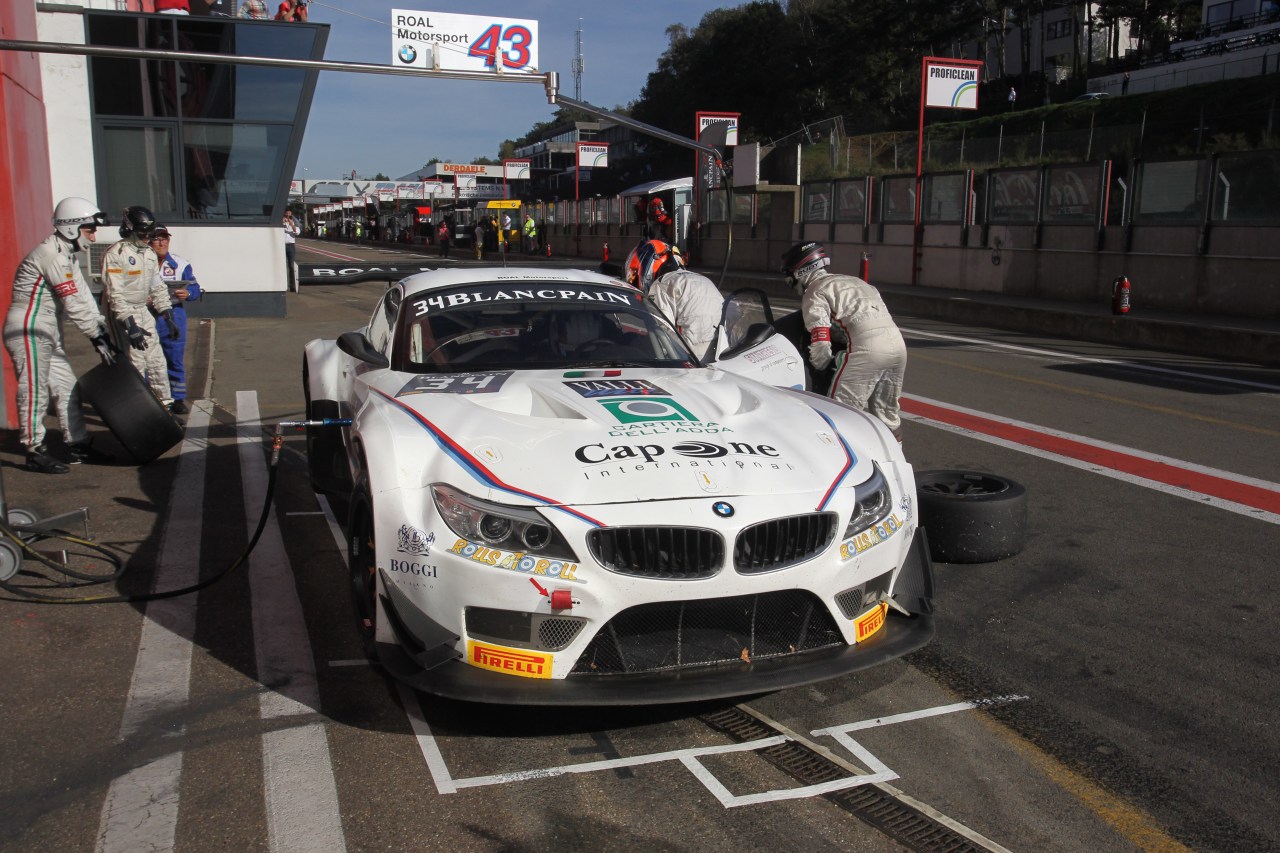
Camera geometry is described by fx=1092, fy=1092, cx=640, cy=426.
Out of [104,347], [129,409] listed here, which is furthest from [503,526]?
[104,347]

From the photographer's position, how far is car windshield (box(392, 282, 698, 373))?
540 cm

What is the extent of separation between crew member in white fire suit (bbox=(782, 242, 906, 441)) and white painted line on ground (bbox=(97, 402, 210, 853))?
379 centimetres

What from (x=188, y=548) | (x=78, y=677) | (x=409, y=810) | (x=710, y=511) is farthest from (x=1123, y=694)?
(x=188, y=548)

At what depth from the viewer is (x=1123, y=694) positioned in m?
4.14

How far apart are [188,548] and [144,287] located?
4456 mm

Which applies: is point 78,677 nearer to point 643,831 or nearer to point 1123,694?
point 643,831

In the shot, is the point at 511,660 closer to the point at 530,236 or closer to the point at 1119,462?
the point at 1119,462

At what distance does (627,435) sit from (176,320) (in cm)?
797

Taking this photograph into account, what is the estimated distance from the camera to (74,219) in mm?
8055

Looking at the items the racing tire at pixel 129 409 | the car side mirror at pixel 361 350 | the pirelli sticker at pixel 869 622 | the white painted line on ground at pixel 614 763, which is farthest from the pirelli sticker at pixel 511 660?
the racing tire at pixel 129 409

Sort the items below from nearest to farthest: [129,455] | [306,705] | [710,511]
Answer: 1. [710,511]
2. [306,705]
3. [129,455]

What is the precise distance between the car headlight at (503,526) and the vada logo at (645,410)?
758 millimetres

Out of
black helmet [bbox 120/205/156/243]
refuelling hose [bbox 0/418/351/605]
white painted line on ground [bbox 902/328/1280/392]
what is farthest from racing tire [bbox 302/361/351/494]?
white painted line on ground [bbox 902/328/1280/392]

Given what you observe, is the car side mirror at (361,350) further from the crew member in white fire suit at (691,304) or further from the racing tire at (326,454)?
the crew member in white fire suit at (691,304)
